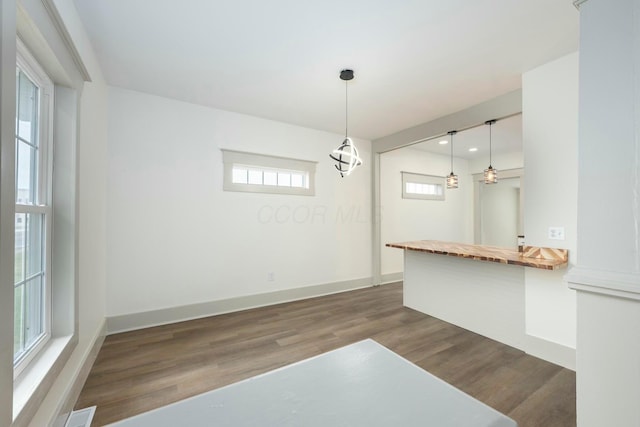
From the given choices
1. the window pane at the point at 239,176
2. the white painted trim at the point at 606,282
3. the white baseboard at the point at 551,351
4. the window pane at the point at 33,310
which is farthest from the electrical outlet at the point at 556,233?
the window pane at the point at 33,310

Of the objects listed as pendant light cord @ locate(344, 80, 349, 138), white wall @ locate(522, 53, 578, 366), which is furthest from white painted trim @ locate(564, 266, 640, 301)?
pendant light cord @ locate(344, 80, 349, 138)

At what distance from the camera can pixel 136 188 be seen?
9.62 ft

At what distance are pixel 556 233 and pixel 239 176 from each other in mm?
3510

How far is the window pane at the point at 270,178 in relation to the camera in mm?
3759

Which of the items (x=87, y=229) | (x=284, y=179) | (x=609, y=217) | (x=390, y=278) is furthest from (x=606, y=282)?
(x=390, y=278)

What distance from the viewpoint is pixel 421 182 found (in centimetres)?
566

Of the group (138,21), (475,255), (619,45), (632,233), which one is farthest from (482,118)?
(138,21)

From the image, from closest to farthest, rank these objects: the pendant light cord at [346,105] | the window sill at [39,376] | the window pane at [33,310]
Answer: the window sill at [39,376]
the window pane at [33,310]
the pendant light cord at [346,105]

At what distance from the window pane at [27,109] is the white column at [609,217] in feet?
9.26

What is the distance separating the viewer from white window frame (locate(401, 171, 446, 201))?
17.7 ft

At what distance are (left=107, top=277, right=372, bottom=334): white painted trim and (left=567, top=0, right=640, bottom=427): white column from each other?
3.16m

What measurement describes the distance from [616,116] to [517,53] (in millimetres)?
1531

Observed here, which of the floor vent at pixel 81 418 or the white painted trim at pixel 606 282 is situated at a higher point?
the white painted trim at pixel 606 282

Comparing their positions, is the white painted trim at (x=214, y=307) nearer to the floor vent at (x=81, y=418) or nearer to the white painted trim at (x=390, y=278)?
the white painted trim at (x=390, y=278)
